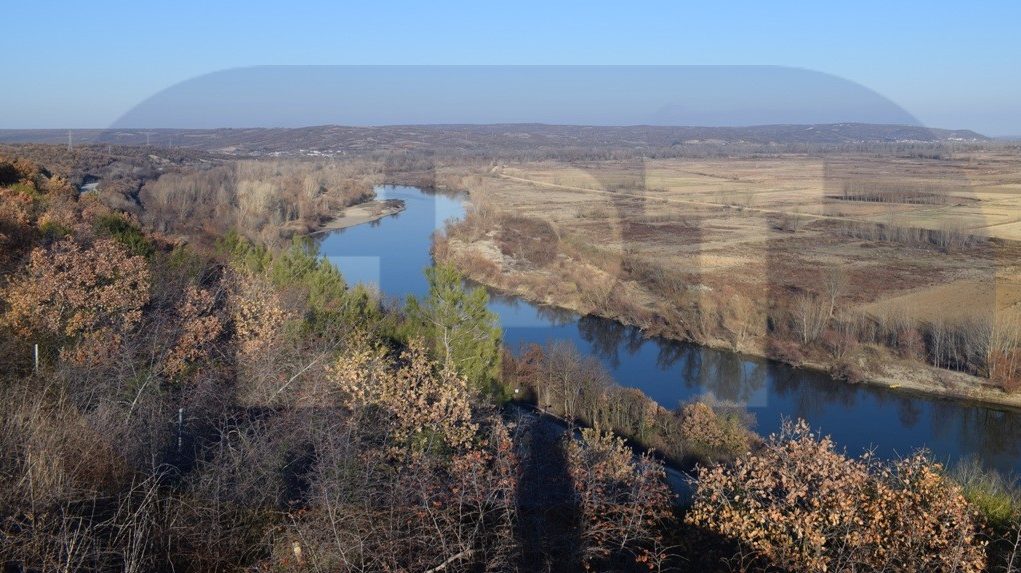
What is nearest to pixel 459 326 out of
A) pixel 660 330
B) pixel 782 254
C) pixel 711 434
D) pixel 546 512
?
pixel 711 434

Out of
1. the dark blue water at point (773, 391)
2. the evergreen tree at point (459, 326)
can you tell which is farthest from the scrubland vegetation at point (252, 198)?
the evergreen tree at point (459, 326)

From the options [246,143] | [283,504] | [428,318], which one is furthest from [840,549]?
[246,143]

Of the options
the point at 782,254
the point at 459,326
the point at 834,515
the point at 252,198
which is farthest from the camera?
the point at 252,198

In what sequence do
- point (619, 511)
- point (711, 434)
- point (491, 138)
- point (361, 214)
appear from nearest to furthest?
point (619, 511) → point (711, 434) → point (361, 214) → point (491, 138)

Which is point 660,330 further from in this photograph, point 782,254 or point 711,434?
point 782,254

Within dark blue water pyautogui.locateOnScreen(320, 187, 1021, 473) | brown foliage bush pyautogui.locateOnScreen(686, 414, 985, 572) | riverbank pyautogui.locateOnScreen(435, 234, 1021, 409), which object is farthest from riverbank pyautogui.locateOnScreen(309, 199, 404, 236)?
brown foliage bush pyautogui.locateOnScreen(686, 414, 985, 572)

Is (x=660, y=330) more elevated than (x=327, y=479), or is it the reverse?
(x=327, y=479)

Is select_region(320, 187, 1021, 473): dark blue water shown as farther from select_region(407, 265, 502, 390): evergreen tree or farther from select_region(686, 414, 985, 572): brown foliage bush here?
select_region(686, 414, 985, 572): brown foliage bush
